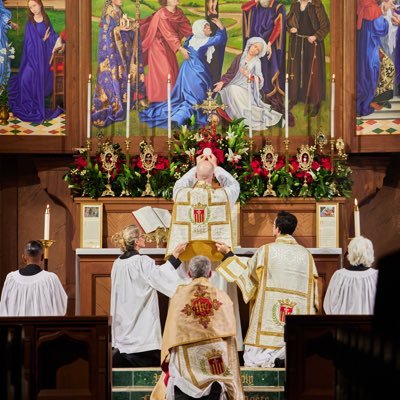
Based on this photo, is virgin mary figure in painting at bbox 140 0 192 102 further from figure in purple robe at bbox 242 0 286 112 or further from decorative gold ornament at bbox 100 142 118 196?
decorative gold ornament at bbox 100 142 118 196

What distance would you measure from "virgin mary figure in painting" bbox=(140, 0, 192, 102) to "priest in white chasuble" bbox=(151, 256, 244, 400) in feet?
12.7

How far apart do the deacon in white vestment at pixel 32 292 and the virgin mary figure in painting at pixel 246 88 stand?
345 cm

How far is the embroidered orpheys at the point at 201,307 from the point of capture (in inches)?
322

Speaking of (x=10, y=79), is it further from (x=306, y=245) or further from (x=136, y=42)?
(x=306, y=245)

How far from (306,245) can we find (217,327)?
8.26 feet

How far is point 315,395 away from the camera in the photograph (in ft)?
24.6

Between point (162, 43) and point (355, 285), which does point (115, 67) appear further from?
point (355, 285)

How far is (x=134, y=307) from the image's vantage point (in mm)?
9320

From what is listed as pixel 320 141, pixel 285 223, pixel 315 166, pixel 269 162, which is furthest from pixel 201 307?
pixel 320 141

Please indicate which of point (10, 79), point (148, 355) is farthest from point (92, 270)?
point (10, 79)

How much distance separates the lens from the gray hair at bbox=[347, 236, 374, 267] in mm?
8812

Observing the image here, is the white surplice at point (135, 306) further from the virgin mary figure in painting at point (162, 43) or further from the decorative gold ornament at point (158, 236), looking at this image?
the virgin mary figure in painting at point (162, 43)

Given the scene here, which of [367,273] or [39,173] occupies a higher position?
[39,173]

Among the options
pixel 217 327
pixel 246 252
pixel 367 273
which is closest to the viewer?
pixel 217 327
